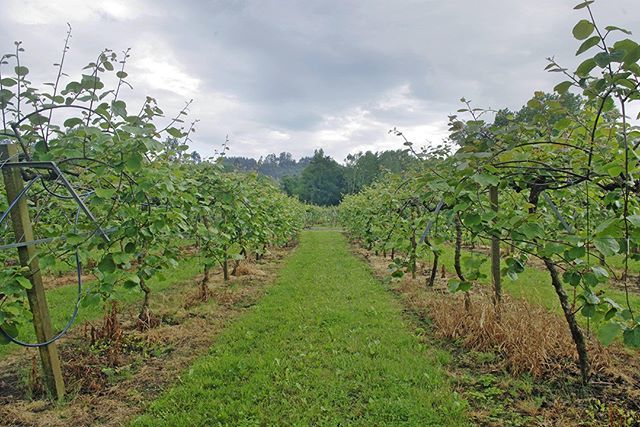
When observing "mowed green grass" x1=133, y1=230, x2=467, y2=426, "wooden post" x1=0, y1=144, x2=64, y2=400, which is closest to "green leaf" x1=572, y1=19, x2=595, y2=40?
"mowed green grass" x1=133, y1=230, x2=467, y2=426

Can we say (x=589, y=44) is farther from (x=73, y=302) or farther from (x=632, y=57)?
(x=73, y=302)

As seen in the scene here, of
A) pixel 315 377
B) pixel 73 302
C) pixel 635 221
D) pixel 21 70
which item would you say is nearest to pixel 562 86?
pixel 635 221

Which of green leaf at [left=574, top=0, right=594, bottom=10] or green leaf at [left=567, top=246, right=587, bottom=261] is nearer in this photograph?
green leaf at [left=574, top=0, right=594, bottom=10]

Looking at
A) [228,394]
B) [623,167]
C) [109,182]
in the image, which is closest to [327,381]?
[228,394]

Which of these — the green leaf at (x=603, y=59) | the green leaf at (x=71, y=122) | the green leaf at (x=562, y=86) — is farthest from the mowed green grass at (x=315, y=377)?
the green leaf at (x=603, y=59)

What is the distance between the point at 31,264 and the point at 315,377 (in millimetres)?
2673

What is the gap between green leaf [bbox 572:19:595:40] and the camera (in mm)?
1296

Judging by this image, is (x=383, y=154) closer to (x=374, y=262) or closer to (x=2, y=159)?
(x=374, y=262)

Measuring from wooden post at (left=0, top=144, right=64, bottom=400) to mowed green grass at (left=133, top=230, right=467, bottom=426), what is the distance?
0.92m

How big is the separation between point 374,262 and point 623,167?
33.1 feet

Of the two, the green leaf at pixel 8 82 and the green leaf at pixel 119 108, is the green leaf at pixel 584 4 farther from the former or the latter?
the green leaf at pixel 8 82

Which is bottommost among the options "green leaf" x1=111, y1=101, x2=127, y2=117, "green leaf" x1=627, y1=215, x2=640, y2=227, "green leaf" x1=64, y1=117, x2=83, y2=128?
"green leaf" x1=627, y1=215, x2=640, y2=227

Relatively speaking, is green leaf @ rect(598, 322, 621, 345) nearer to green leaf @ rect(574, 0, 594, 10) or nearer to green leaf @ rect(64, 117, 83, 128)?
green leaf @ rect(574, 0, 594, 10)

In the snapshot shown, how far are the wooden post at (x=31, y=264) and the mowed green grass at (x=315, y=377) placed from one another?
0.92 m
